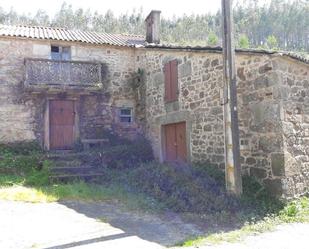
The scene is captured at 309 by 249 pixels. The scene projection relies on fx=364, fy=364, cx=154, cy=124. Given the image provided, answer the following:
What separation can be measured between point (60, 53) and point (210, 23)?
50.2 m

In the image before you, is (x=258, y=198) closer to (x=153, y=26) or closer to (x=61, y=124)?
(x=61, y=124)

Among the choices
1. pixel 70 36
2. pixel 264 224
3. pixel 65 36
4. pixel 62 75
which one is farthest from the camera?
pixel 70 36

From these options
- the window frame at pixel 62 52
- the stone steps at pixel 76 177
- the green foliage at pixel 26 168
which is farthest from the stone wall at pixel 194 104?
the stone steps at pixel 76 177

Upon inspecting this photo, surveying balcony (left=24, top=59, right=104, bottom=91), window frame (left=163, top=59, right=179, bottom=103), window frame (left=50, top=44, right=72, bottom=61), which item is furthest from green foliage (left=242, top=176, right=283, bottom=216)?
window frame (left=50, top=44, right=72, bottom=61)

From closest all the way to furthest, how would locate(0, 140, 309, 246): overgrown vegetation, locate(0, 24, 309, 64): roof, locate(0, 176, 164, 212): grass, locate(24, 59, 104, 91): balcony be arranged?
locate(0, 140, 309, 246): overgrown vegetation → locate(0, 176, 164, 212): grass → locate(24, 59, 104, 91): balcony → locate(0, 24, 309, 64): roof

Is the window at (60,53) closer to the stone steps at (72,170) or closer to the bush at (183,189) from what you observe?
the stone steps at (72,170)

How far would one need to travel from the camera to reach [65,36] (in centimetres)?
1573

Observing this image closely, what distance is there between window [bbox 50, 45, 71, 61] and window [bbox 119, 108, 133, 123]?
323cm

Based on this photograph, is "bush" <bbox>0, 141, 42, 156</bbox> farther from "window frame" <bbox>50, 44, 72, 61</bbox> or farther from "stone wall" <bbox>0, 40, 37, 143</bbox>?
"window frame" <bbox>50, 44, 72, 61</bbox>

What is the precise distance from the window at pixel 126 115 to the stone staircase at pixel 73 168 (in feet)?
10.8

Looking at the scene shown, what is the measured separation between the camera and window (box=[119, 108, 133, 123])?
52.5 ft

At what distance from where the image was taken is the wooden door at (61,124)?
597 inches

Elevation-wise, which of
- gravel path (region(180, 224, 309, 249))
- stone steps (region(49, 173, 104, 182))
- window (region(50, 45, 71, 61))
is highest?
window (region(50, 45, 71, 61))

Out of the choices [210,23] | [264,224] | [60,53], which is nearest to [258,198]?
[264,224]
